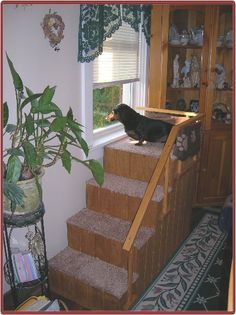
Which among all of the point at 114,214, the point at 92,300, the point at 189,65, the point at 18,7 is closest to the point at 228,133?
the point at 189,65

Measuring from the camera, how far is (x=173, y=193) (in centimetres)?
269

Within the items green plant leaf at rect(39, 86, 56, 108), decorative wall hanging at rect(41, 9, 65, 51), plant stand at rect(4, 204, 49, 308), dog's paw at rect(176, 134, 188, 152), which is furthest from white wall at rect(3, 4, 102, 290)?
dog's paw at rect(176, 134, 188, 152)

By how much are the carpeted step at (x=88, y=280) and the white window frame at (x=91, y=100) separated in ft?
2.93

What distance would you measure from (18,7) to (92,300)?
6.19 ft

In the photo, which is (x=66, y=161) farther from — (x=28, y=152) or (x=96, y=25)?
(x=96, y=25)

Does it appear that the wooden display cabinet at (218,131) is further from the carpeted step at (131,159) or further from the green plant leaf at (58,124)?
the green plant leaf at (58,124)

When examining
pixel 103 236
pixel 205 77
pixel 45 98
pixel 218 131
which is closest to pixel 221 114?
pixel 218 131

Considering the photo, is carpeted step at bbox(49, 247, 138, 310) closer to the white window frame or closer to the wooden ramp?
the wooden ramp

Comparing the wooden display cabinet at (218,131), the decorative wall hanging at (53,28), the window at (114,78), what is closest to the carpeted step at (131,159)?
the window at (114,78)

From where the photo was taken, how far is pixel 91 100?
2623 mm

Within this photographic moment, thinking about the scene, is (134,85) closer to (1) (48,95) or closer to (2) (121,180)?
(2) (121,180)

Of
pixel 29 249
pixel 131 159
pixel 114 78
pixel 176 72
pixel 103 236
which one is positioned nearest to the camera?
pixel 29 249

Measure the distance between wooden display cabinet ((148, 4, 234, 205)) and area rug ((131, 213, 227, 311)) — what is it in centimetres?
50

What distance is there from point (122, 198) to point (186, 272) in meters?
0.79
